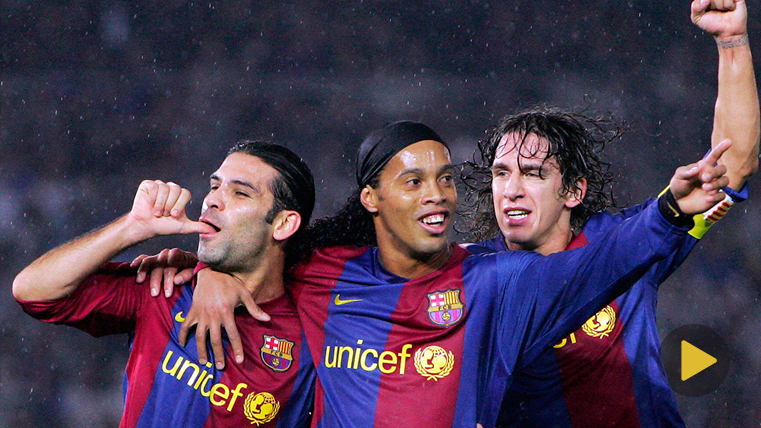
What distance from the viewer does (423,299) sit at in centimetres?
282

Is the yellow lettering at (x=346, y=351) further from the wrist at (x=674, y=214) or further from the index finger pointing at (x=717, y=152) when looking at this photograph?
the index finger pointing at (x=717, y=152)

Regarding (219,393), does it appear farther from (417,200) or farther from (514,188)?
(514,188)

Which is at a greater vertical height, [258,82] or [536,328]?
[258,82]

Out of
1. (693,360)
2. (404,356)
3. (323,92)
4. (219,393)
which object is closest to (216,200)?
(219,393)

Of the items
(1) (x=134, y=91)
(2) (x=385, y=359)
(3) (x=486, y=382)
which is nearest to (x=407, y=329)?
(2) (x=385, y=359)

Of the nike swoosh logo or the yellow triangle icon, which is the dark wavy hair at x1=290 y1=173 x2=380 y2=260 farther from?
the yellow triangle icon

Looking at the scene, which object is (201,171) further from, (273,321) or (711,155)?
(711,155)

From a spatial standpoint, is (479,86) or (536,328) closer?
(536,328)

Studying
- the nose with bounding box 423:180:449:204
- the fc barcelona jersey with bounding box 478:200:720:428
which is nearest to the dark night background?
the fc barcelona jersey with bounding box 478:200:720:428

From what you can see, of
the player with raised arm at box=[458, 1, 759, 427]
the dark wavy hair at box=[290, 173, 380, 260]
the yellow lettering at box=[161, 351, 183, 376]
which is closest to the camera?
the player with raised arm at box=[458, 1, 759, 427]

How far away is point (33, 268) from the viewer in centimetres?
274

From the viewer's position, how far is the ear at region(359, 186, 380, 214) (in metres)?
3.08

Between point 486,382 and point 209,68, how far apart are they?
379 centimetres

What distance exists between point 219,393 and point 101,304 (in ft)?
1.72
